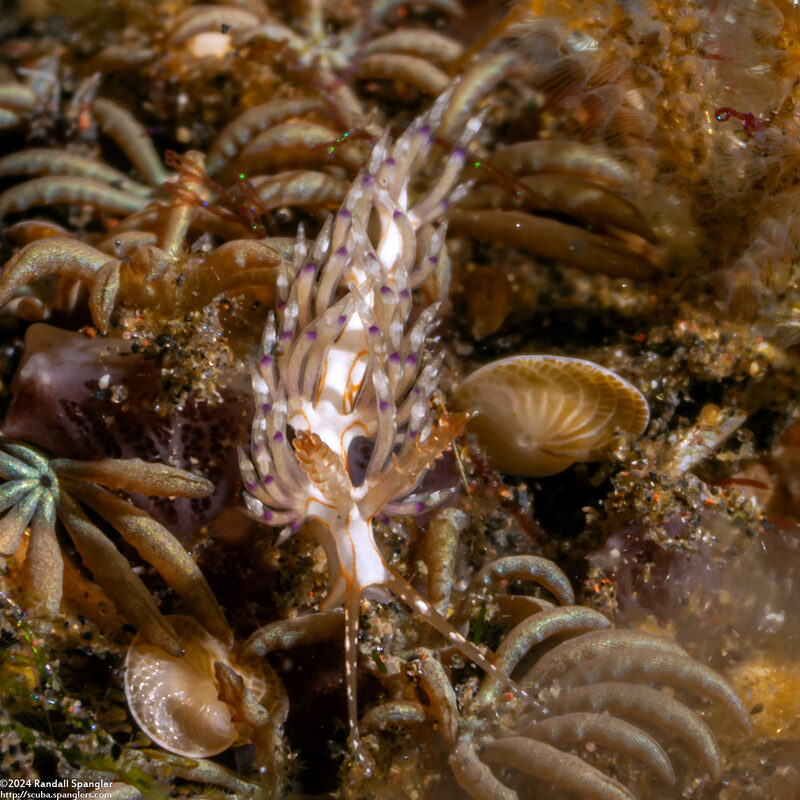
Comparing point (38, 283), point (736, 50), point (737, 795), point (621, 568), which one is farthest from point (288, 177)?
point (737, 795)

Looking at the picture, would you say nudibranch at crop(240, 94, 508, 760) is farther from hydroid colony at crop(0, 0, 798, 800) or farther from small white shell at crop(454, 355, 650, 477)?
small white shell at crop(454, 355, 650, 477)

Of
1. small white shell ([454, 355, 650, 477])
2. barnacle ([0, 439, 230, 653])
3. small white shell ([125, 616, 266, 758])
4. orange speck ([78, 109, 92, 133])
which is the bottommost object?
small white shell ([125, 616, 266, 758])

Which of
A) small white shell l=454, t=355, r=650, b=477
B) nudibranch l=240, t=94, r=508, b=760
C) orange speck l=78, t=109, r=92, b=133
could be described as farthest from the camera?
orange speck l=78, t=109, r=92, b=133

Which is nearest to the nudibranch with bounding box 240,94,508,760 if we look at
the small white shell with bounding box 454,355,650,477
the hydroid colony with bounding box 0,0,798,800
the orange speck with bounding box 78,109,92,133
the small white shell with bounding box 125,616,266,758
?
the hydroid colony with bounding box 0,0,798,800

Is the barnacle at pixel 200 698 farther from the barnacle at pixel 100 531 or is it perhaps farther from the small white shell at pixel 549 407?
the small white shell at pixel 549 407

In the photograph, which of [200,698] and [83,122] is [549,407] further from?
[83,122]

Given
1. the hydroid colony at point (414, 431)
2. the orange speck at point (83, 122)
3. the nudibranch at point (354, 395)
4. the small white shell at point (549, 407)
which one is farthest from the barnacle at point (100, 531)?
the orange speck at point (83, 122)
